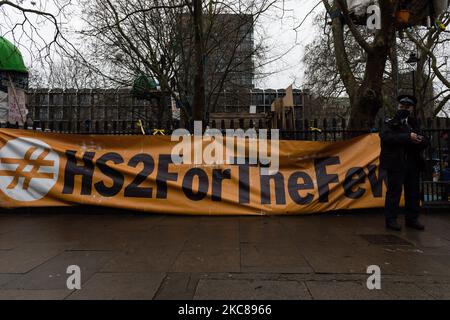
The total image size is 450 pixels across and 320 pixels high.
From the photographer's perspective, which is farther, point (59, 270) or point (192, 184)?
point (192, 184)

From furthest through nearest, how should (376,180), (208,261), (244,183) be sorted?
(376,180), (244,183), (208,261)

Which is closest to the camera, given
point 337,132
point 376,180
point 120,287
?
point 120,287

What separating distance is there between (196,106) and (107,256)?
21.0 ft

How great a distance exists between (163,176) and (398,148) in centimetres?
415

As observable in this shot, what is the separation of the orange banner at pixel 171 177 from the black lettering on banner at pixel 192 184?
2 centimetres

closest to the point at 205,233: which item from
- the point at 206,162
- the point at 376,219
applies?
the point at 206,162

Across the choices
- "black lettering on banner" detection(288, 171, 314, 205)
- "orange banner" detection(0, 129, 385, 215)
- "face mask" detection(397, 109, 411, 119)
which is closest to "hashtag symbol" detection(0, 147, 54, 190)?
"orange banner" detection(0, 129, 385, 215)

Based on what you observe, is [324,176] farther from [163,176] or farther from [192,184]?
[163,176]

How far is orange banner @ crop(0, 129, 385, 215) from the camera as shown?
21.6 feet

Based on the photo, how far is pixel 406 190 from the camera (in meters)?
5.65

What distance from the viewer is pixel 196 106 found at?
9.96 m

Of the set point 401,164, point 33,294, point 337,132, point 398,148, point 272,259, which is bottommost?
point 33,294

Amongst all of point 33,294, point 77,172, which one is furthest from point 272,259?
point 77,172

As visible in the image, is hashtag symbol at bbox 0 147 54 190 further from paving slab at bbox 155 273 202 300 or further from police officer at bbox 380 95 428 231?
police officer at bbox 380 95 428 231
